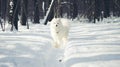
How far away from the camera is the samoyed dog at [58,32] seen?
11634mm

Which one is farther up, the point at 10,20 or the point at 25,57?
the point at 10,20

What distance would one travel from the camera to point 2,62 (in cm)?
730

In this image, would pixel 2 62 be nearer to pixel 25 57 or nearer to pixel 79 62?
pixel 25 57

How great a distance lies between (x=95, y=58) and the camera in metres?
8.21

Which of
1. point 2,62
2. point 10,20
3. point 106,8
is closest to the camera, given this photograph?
point 2,62

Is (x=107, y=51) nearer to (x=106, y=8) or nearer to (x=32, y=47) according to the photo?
(x=32, y=47)

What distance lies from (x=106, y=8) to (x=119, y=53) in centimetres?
3040

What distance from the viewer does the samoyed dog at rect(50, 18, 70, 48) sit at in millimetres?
11634

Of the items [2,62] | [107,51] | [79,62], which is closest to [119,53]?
[107,51]

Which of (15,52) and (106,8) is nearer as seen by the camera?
(15,52)

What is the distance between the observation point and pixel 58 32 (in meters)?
11.8

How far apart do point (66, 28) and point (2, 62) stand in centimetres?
544

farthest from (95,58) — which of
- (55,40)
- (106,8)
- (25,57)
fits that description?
(106,8)

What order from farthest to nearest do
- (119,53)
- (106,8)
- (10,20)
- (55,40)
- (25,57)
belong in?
(106,8) < (10,20) < (55,40) < (119,53) < (25,57)
